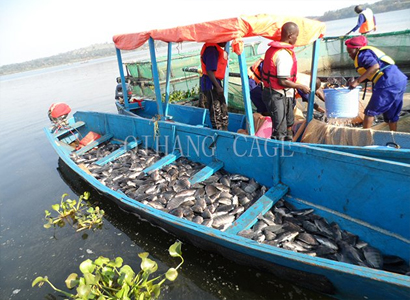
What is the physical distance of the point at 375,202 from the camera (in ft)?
10.7

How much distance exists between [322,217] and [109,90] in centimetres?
2285

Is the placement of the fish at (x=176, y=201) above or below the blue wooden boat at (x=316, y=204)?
below

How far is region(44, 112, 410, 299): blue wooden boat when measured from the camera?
2697 mm

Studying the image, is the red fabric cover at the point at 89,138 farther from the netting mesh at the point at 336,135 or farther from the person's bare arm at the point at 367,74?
the person's bare arm at the point at 367,74

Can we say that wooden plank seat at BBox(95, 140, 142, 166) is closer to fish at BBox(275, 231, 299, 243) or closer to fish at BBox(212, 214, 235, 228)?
fish at BBox(212, 214, 235, 228)

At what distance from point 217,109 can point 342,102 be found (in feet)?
8.02

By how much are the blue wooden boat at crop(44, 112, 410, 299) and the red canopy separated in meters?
1.58

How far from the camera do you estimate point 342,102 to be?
16.1 ft

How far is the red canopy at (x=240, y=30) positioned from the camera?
418 cm

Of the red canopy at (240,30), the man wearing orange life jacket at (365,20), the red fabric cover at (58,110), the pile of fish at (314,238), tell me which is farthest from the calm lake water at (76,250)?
the man wearing orange life jacket at (365,20)

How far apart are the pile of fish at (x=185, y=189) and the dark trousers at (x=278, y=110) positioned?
3.51ft

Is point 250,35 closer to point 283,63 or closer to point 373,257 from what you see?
point 283,63

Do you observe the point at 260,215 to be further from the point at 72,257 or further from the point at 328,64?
the point at 328,64

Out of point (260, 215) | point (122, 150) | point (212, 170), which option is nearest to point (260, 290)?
point (260, 215)
